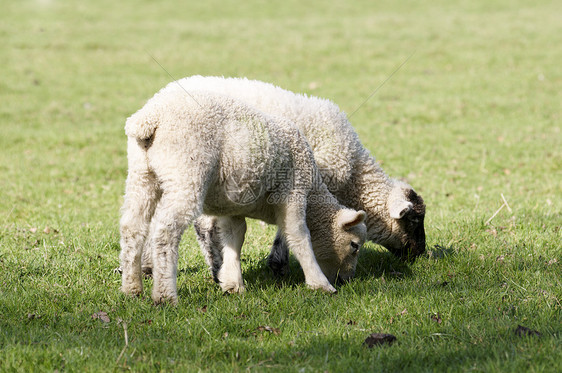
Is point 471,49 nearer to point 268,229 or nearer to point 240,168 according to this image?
point 268,229

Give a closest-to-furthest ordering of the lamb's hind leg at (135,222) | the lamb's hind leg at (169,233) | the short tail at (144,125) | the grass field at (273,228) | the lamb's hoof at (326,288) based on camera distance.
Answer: the grass field at (273,228) → the lamb's hind leg at (169,233) → the short tail at (144,125) → the lamb's hind leg at (135,222) → the lamb's hoof at (326,288)

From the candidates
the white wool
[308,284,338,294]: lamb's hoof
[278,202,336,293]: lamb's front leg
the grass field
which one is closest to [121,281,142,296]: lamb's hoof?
the grass field

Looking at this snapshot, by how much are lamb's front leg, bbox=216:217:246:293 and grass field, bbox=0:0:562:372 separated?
6.5 inches

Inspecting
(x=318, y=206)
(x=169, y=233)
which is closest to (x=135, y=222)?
(x=169, y=233)

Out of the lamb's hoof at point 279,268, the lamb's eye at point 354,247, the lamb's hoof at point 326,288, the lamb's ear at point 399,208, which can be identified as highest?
the lamb's ear at point 399,208

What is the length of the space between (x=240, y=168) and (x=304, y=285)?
1.26m

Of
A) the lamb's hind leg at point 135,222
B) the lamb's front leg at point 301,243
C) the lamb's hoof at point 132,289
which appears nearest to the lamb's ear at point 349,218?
the lamb's front leg at point 301,243

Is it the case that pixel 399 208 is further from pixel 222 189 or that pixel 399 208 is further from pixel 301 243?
pixel 222 189

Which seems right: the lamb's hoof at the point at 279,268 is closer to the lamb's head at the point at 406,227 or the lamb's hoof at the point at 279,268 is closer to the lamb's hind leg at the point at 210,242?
the lamb's hind leg at the point at 210,242

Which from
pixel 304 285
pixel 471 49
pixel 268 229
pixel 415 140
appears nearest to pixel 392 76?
pixel 471 49

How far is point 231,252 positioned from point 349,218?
109cm

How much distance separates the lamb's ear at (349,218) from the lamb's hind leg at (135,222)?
66.0 inches

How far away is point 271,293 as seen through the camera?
17.3ft

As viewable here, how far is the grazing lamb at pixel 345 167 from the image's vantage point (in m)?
6.33
